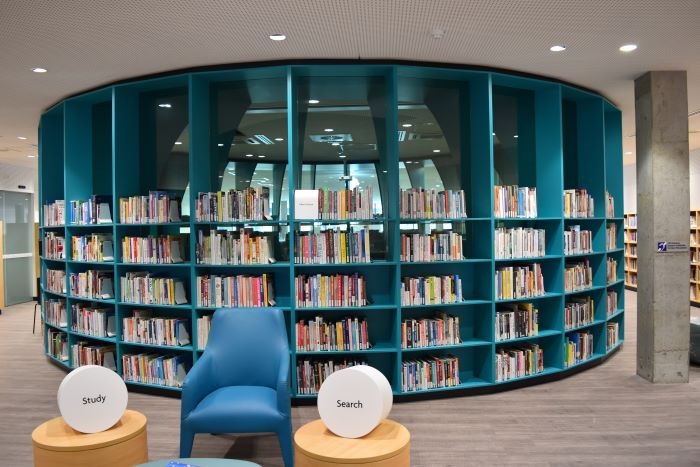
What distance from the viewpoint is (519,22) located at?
395 cm

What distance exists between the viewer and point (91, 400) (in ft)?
10.0

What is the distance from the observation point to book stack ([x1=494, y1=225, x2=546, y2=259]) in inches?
198

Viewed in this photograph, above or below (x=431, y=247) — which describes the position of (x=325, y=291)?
below

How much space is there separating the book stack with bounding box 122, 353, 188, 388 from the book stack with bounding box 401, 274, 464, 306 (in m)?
2.28

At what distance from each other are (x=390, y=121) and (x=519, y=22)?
141 centimetres

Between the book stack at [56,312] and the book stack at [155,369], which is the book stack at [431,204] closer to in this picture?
the book stack at [155,369]

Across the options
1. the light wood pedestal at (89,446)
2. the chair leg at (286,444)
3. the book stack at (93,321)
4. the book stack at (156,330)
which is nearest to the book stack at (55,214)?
the book stack at (93,321)

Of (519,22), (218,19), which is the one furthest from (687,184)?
(218,19)

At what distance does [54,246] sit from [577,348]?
20.2 feet

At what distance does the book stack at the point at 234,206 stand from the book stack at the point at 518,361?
8.77 ft

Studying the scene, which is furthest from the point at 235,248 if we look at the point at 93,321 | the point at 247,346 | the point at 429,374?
A: the point at 429,374

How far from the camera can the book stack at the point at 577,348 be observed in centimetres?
552

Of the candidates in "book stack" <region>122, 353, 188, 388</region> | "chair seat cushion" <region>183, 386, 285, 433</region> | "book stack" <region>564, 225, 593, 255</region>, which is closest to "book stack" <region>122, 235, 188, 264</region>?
"book stack" <region>122, 353, 188, 388</region>

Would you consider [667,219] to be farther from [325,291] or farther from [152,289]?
[152,289]
